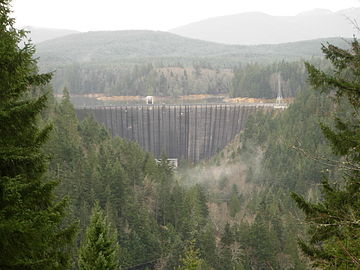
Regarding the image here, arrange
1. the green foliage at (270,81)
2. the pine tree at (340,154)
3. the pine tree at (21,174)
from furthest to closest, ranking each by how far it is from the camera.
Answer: the green foliage at (270,81)
the pine tree at (340,154)
the pine tree at (21,174)

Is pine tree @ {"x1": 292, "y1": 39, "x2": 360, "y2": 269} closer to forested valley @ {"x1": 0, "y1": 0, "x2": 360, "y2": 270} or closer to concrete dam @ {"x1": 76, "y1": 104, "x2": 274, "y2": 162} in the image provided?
forested valley @ {"x1": 0, "y1": 0, "x2": 360, "y2": 270}

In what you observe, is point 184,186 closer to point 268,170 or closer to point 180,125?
point 268,170

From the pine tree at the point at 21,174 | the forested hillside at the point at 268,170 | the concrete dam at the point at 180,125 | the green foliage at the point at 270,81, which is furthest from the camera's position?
the green foliage at the point at 270,81

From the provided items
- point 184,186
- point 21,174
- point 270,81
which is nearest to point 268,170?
point 184,186

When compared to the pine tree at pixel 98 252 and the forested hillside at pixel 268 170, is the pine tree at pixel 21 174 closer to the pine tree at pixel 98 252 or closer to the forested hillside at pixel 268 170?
the pine tree at pixel 98 252

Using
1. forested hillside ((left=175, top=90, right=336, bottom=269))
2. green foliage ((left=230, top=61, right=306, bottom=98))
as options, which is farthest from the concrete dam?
green foliage ((left=230, top=61, right=306, bottom=98))

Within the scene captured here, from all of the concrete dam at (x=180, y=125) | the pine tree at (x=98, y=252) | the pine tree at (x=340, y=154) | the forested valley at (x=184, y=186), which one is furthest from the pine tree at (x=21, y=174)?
the concrete dam at (x=180, y=125)

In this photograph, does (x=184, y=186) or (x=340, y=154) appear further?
(x=184, y=186)

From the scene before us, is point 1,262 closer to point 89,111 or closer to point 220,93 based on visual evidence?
point 89,111
